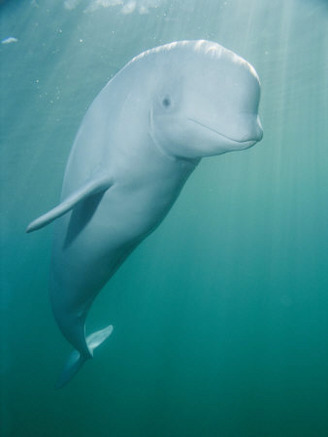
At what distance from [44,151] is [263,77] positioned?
15.6m

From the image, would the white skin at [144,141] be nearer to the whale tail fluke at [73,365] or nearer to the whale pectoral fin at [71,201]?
the whale pectoral fin at [71,201]

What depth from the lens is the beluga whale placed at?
2.25m

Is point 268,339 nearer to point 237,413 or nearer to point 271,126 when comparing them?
point 237,413

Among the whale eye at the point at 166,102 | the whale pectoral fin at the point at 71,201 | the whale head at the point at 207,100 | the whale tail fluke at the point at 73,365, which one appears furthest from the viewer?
the whale tail fluke at the point at 73,365

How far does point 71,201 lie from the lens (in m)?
2.93

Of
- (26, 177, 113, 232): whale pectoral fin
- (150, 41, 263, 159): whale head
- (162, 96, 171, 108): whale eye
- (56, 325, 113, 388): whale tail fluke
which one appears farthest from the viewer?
(56, 325, 113, 388): whale tail fluke

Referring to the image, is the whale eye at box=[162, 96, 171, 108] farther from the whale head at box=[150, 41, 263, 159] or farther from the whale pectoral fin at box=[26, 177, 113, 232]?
the whale pectoral fin at box=[26, 177, 113, 232]

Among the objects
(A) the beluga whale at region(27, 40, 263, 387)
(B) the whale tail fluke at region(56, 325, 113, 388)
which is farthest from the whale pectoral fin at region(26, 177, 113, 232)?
(B) the whale tail fluke at region(56, 325, 113, 388)

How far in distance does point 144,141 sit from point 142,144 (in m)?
0.04

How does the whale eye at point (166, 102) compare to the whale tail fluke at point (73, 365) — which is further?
the whale tail fluke at point (73, 365)

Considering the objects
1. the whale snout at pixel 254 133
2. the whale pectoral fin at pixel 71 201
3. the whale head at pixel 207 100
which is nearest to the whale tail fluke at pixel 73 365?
the whale pectoral fin at pixel 71 201

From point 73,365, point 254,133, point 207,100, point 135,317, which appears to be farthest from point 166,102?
point 135,317

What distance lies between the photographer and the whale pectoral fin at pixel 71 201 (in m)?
2.81

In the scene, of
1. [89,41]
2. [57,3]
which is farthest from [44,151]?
[57,3]
